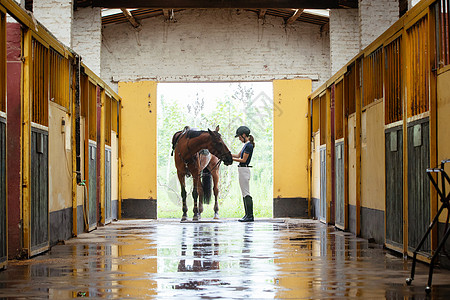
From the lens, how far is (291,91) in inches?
546

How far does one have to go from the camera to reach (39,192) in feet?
21.3

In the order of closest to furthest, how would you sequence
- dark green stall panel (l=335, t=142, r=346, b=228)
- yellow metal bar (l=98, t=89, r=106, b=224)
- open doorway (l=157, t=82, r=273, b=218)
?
dark green stall panel (l=335, t=142, r=346, b=228)
yellow metal bar (l=98, t=89, r=106, b=224)
open doorway (l=157, t=82, r=273, b=218)

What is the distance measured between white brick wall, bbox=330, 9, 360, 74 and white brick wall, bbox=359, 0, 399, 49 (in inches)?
59.4

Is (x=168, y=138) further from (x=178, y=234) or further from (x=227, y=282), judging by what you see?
(x=227, y=282)

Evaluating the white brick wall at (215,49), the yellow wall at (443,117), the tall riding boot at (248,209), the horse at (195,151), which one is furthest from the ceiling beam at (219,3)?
the yellow wall at (443,117)

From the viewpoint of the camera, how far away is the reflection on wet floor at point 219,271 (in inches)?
154

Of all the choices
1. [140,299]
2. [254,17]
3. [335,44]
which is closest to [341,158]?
[335,44]

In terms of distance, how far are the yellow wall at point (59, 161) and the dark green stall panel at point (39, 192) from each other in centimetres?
31

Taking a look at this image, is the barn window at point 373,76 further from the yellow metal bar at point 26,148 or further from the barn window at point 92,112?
the barn window at point 92,112

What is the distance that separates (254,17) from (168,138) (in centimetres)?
778

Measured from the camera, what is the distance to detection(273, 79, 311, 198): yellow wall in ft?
45.1

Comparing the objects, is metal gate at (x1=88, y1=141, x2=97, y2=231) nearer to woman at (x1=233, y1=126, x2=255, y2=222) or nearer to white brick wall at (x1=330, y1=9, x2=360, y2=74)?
woman at (x1=233, y1=126, x2=255, y2=222)

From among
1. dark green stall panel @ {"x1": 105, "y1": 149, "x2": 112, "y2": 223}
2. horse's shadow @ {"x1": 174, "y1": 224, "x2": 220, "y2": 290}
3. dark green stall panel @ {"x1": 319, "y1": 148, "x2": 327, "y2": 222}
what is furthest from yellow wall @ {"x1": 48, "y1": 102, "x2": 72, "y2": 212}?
dark green stall panel @ {"x1": 319, "y1": 148, "x2": 327, "y2": 222}

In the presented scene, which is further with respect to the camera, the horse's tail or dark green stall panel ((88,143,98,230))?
the horse's tail
